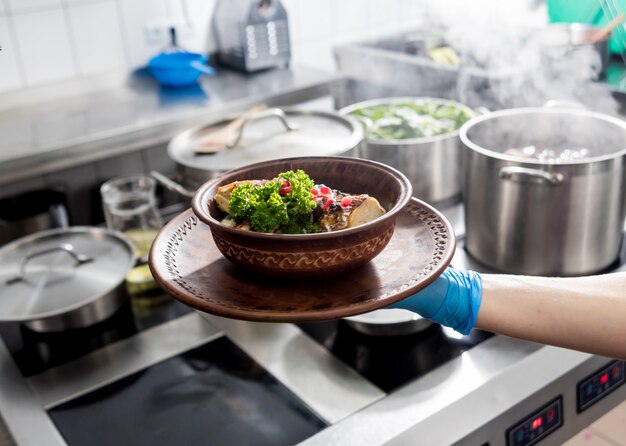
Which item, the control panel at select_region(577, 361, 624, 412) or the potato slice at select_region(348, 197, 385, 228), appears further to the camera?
the control panel at select_region(577, 361, 624, 412)

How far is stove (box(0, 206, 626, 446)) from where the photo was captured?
0.91 meters

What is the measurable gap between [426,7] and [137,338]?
248cm

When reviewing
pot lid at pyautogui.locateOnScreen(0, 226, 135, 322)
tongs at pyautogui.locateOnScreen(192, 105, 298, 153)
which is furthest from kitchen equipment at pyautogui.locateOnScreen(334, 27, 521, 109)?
pot lid at pyautogui.locateOnScreen(0, 226, 135, 322)

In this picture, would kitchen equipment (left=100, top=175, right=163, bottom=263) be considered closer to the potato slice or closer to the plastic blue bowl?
the potato slice

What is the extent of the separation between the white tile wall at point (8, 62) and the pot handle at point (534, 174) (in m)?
1.81

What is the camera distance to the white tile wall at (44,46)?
229cm

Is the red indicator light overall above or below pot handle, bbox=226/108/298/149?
below

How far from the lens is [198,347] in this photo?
1.09 m

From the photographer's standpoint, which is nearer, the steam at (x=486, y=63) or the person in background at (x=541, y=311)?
the person in background at (x=541, y=311)

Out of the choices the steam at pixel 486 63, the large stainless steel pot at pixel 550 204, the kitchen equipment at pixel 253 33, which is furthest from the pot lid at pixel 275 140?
the kitchen equipment at pixel 253 33

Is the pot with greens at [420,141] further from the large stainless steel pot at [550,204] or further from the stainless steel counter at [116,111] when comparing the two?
the stainless steel counter at [116,111]

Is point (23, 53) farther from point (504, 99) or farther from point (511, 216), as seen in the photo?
point (511, 216)

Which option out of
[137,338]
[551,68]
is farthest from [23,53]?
[551,68]

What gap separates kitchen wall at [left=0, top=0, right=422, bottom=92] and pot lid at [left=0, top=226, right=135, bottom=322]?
1283mm
